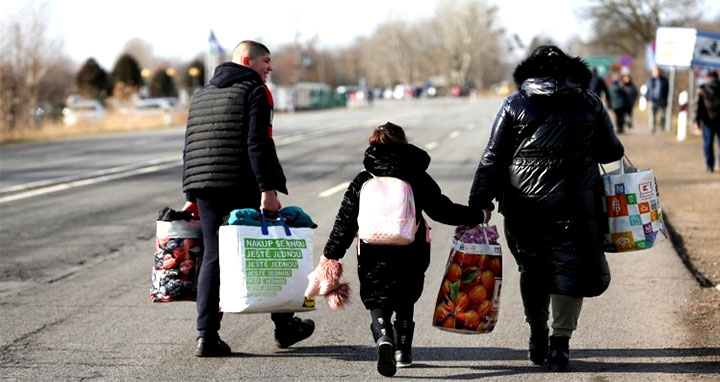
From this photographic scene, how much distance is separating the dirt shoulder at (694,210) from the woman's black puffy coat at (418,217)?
6.19ft

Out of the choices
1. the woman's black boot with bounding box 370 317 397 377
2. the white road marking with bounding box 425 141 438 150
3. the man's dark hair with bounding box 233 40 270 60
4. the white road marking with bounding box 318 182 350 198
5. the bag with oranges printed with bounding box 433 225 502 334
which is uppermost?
the man's dark hair with bounding box 233 40 270 60

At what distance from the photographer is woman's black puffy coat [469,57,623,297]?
5.91 m

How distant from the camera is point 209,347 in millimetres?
6484

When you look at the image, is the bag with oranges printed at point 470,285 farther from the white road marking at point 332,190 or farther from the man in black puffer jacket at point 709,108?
the man in black puffer jacket at point 709,108

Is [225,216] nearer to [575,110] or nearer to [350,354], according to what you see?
[350,354]

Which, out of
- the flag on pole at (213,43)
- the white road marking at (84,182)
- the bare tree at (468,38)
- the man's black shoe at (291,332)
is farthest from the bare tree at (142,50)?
the man's black shoe at (291,332)

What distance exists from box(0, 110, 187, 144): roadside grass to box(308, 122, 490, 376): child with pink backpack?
29.4 meters

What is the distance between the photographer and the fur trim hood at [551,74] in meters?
5.92

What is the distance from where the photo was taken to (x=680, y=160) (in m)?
22.2

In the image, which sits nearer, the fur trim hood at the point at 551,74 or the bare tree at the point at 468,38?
the fur trim hood at the point at 551,74

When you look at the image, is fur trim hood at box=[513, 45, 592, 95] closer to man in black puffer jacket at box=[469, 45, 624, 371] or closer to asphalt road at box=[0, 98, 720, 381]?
man in black puffer jacket at box=[469, 45, 624, 371]

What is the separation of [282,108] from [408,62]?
8954cm

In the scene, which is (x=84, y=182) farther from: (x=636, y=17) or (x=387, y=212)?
(x=636, y=17)

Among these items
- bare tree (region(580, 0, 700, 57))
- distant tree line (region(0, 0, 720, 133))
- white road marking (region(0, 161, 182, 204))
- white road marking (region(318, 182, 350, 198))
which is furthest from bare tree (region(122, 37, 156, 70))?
white road marking (region(318, 182, 350, 198))
